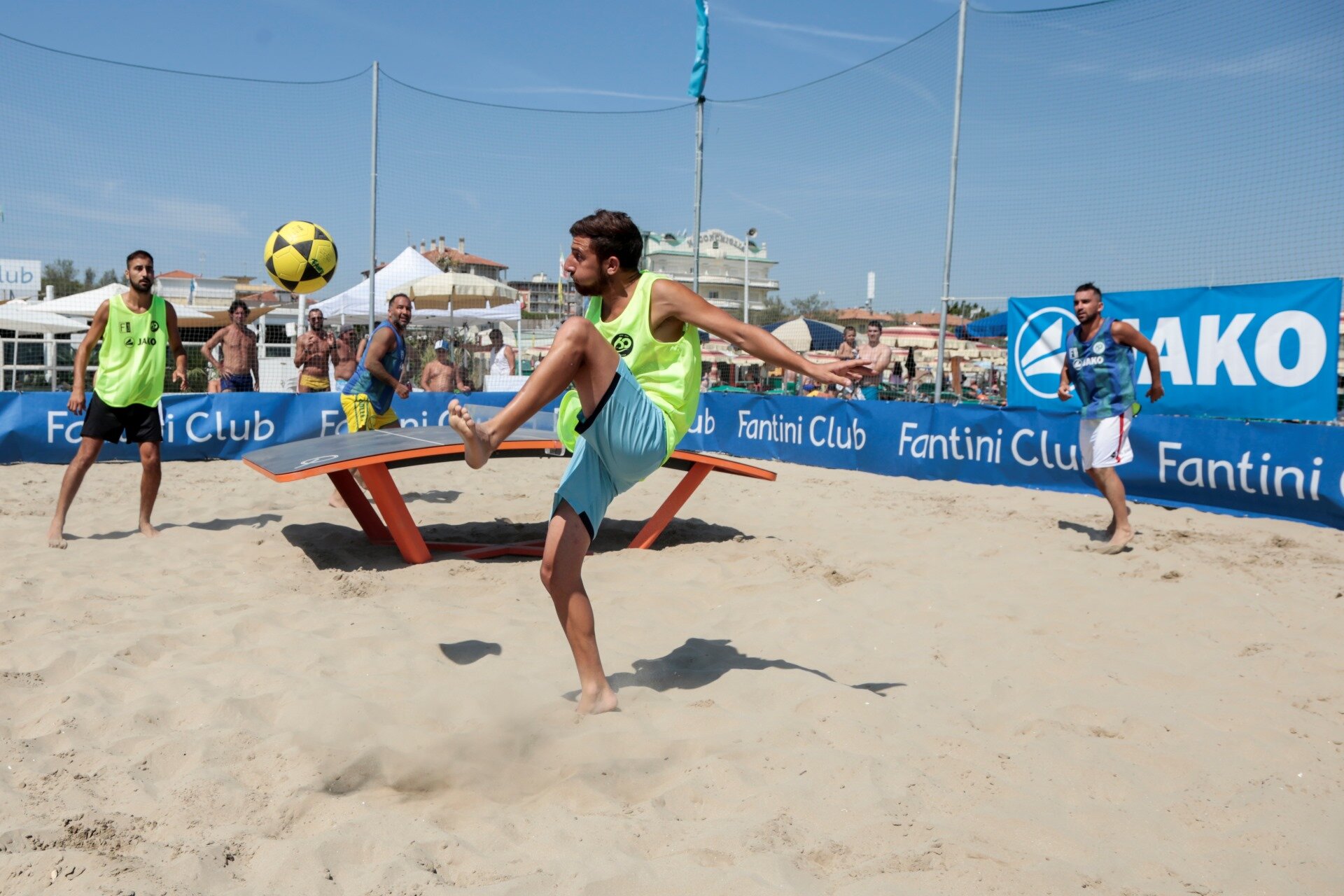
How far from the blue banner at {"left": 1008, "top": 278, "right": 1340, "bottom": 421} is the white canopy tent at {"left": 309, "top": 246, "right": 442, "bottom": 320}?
479 inches

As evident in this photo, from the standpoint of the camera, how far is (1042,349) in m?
8.77

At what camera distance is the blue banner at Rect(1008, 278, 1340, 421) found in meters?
7.04

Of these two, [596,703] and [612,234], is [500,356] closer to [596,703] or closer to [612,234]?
[612,234]

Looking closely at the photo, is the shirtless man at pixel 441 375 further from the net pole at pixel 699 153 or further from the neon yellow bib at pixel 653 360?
the neon yellow bib at pixel 653 360

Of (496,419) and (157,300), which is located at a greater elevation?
(157,300)

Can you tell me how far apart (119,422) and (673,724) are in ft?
14.5

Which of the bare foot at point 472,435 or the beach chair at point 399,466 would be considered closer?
the bare foot at point 472,435

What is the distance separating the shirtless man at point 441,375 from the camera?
1191cm

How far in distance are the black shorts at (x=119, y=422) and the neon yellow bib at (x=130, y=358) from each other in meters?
0.04

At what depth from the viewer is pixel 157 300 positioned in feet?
19.5

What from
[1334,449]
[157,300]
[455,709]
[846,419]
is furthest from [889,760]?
[846,419]

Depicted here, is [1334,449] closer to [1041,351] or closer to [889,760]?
[1041,351]

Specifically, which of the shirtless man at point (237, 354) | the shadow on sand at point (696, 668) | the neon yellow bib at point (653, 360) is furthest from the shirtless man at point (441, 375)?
the neon yellow bib at point (653, 360)

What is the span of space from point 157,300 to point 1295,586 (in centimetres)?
657
